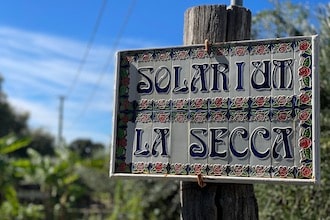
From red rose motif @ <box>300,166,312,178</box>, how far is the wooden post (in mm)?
411

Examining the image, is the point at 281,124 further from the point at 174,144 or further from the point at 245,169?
the point at 174,144

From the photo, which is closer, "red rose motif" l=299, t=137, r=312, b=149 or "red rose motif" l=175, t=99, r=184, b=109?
"red rose motif" l=299, t=137, r=312, b=149

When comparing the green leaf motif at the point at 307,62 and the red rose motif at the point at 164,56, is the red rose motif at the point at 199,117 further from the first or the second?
the green leaf motif at the point at 307,62

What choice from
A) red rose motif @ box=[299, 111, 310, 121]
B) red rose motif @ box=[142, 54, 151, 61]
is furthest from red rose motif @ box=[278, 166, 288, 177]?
red rose motif @ box=[142, 54, 151, 61]

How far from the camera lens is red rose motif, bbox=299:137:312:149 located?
7.82 ft

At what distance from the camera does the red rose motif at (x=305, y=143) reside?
2.38m

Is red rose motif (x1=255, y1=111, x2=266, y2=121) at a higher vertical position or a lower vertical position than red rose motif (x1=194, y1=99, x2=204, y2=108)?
lower

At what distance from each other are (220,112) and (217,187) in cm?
38

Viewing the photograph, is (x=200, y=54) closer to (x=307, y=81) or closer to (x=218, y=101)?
(x=218, y=101)

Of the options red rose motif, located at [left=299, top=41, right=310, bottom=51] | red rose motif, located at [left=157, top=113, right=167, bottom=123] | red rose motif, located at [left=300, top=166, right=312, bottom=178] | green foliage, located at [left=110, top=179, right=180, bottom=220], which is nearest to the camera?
red rose motif, located at [left=300, top=166, right=312, bottom=178]

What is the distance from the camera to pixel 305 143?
2.39 metres

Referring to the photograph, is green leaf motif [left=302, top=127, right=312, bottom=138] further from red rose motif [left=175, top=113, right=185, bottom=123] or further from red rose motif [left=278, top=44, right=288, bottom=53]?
red rose motif [left=175, top=113, right=185, bottom=123]

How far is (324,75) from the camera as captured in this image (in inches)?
A: 189

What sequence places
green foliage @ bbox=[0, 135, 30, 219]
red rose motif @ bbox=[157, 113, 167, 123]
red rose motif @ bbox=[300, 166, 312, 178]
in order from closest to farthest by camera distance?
red rose motif @ bbox=[300, 166, 312, 178]
red rose motif @ bbox=[157, 113, 167, 123]
green foliage @ bbox=[0, 135, 30, 219]
